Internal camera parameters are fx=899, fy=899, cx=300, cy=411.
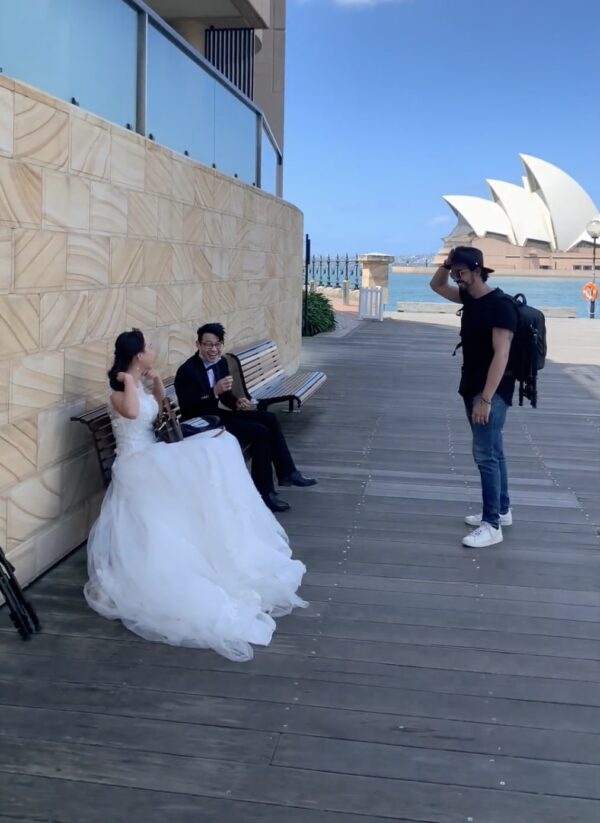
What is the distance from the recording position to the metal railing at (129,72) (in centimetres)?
491

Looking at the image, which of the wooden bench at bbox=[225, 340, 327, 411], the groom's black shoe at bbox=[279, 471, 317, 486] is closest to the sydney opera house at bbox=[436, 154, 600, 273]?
the wooden bench at bbox=[225, 340, 327, 411]

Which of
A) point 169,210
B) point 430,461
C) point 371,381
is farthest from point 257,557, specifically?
point 371,381

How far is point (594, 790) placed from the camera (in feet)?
9.67

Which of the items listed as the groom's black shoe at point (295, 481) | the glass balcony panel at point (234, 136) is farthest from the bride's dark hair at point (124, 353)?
the glass balcony panel at point (234, 136)

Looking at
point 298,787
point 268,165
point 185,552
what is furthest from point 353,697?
point 268,165

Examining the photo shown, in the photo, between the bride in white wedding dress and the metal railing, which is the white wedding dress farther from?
the metal railing

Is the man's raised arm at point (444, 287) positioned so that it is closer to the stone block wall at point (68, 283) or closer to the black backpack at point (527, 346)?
the black backpack at point (527, 346)

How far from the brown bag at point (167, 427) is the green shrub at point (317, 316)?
1573 cm

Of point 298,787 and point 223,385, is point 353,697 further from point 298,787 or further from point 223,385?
point 223,385

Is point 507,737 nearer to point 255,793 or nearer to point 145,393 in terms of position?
point 255,793

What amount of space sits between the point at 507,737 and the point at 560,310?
1205 inches

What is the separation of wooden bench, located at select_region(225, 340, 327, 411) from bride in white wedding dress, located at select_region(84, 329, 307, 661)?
2.86 meters

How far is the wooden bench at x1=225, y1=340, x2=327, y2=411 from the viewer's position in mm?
8086

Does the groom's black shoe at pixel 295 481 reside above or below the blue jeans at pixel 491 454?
below
